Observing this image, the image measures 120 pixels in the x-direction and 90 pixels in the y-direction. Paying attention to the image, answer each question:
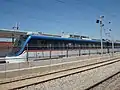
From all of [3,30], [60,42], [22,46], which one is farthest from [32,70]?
[3,30]

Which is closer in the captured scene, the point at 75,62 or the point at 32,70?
the point at 32,70

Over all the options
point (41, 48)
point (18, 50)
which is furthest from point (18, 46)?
point (41, 48)

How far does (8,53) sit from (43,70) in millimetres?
5485

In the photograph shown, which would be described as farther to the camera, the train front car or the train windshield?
the train windshield

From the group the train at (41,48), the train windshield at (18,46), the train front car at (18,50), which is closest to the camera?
the train front car at (18,50)

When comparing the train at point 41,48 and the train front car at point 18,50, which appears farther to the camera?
the train at point 41,48

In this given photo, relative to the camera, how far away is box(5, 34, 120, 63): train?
17594 mm

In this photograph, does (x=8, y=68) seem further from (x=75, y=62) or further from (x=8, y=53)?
(x=75, y=62)

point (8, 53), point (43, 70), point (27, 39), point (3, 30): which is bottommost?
point (43, 70)

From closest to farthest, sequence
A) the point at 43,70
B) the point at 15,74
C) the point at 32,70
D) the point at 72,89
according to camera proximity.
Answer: the point at 72,89
the point at 15,74
the point at 32,70
the point at 43,70

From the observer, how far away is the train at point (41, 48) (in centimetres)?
1759

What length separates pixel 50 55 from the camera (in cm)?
1970

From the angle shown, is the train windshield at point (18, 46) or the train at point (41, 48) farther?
the train windshield at point (18, 46)

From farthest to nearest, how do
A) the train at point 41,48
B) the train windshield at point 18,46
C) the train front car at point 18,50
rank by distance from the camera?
the train windshield at point 18,46
the train at point 41,48
the train front car at point 18,50
